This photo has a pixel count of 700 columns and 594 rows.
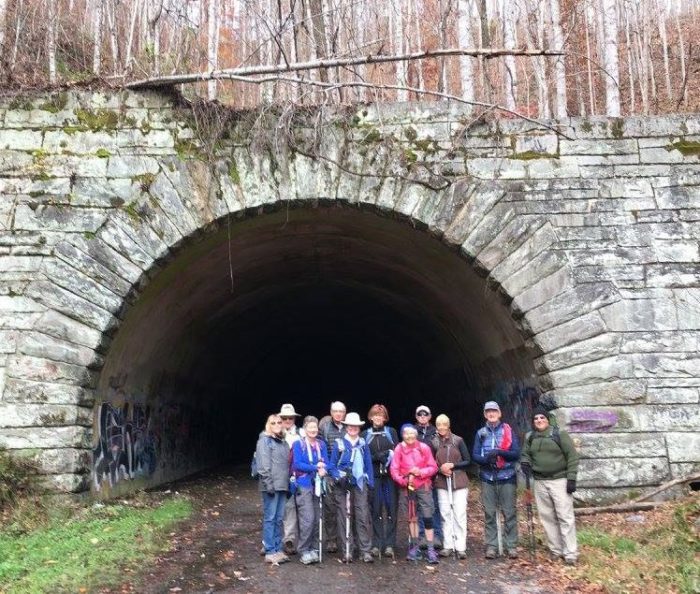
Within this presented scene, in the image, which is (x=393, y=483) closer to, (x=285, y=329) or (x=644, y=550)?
(x=644, y=550)

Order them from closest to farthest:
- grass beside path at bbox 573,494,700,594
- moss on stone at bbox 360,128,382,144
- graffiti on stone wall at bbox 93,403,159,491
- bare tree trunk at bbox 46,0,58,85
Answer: grass beside path at bbox 573,494,700,594
moss on stone at bbox 360,128,382,144
graffiti on stone wall at bbox 93,403,159,491
bare tree trunk at bbox 46,0,58,85

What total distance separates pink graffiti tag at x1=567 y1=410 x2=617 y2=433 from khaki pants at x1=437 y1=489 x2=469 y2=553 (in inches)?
69.1

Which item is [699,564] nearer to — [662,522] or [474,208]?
[662,522]

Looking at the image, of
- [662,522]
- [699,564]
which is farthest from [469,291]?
[699,564]

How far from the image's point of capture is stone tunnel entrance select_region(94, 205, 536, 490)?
905cm

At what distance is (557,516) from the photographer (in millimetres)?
6398

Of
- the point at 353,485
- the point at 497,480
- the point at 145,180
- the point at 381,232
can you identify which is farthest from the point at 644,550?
the point at 145,180

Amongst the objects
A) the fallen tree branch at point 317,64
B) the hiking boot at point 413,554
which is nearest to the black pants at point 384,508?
the hiking boot at point 413,554

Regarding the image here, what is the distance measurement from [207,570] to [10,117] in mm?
5920

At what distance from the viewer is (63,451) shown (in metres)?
7.53

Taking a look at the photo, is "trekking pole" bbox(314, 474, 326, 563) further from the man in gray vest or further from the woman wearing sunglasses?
the woman wearing sunglasses

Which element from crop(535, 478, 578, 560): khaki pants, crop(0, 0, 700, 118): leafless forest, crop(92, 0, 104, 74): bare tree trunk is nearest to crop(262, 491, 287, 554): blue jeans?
crop(535, 478, 578, 560): khaki pants

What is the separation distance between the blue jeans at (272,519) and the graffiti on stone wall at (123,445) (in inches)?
110

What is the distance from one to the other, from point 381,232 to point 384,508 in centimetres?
389
